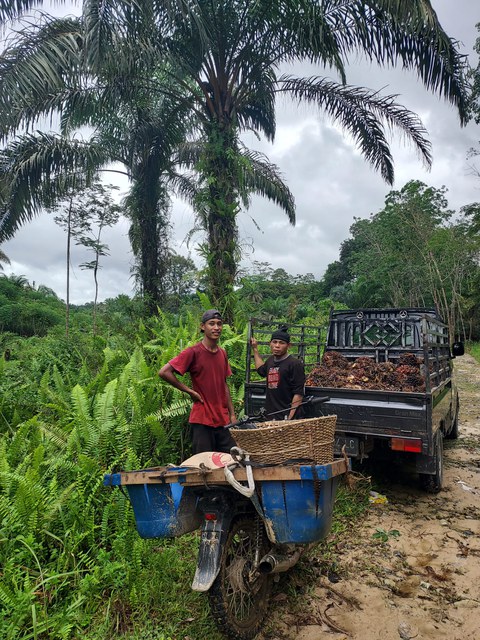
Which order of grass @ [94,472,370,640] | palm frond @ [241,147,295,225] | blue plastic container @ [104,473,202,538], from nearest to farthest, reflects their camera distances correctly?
blue plastic container @ [104,473,202,538]
grass @ [94,472,370,640]
palm frond @ [241,147,295,225]

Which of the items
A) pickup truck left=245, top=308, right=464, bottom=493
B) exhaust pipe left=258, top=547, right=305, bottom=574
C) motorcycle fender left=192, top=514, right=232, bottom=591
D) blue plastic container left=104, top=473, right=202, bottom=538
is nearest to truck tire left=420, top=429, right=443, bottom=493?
pickup truck left=245, top=308, right=464, bottom=493

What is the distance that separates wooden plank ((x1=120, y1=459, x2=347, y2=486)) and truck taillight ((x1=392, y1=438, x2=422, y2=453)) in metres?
1.85

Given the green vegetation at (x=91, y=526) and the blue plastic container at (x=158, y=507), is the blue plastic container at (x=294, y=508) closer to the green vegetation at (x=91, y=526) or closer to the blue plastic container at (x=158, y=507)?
the blue plastic container at (x=158, y=507)

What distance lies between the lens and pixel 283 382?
4109 millimetres

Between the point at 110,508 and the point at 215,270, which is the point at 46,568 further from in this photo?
the point at 215,270

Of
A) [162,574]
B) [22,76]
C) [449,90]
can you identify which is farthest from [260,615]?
[449,90]

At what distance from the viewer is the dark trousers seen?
3.60 metres

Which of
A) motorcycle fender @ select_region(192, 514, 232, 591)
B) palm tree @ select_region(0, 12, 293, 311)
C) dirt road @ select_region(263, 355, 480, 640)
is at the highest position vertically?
palm tree @ select_region(0, 12, 293, 311)

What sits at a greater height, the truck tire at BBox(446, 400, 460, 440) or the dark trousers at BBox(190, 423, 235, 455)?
the dark trousers at BBox(190, 423, 235, 455)

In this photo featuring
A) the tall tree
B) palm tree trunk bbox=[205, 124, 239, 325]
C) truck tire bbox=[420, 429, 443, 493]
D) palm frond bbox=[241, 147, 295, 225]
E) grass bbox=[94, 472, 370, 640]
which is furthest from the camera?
the tall tree

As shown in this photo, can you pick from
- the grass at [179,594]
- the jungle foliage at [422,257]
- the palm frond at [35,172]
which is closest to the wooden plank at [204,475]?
the grass at [179,594]

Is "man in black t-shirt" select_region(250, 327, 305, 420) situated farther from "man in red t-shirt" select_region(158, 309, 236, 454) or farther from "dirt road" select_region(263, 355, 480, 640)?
"dirt road" select_region(263, 355, 480, 640)

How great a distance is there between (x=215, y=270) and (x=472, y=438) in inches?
193

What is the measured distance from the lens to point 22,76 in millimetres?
6270
